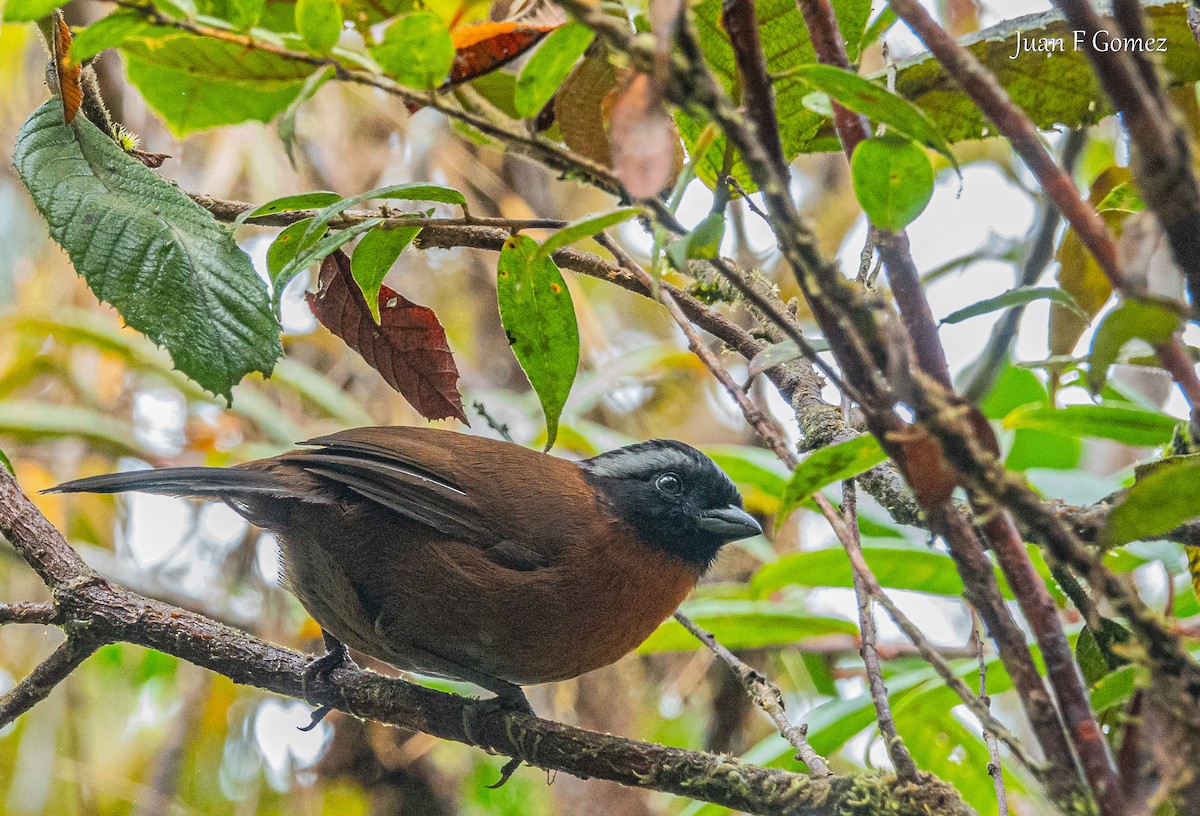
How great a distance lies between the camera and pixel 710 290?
8.72 feet

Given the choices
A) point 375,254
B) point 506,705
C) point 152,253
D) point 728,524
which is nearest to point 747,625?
point 728,524

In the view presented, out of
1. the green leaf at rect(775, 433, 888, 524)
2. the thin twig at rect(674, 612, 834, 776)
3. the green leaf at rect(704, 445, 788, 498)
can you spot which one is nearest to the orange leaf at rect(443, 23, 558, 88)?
the green leaf at rect(775, 433, 888, 524)

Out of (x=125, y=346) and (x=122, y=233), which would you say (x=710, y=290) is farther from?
(x=125, y=346)

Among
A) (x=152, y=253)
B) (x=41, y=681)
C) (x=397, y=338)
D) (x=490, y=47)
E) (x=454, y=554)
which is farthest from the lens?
(x=454, y=554)

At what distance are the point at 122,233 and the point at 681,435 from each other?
456cm

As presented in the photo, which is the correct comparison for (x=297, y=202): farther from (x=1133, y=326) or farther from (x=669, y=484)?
(x=669, y=484)

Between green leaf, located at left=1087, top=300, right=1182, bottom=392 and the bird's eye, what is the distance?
2.23 m

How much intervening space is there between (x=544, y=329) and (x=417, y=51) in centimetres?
80

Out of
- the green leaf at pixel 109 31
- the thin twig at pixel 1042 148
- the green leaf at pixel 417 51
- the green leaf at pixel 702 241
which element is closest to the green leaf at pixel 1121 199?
the thin twig at pixel 1042 148

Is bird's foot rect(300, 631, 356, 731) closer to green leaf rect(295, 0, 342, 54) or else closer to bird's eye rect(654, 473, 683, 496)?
bird's eye rect(654, 473, 683, 496)

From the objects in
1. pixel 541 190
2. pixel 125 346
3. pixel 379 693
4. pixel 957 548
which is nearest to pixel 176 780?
pixel 125 346

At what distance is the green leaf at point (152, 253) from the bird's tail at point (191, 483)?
0.66 metres

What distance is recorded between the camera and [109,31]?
4.27 ft

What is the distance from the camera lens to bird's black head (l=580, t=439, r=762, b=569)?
3184 mm
